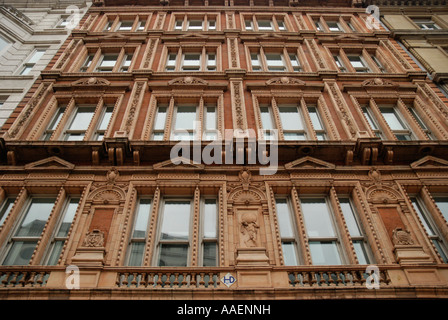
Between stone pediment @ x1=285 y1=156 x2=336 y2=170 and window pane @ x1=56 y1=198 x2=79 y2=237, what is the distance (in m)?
6.94

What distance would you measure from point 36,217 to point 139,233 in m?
3.32

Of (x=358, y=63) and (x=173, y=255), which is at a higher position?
(x=358, y=63)

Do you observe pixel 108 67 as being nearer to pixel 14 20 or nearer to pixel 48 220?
pixel 14 20

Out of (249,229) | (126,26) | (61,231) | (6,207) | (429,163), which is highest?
(126,26)

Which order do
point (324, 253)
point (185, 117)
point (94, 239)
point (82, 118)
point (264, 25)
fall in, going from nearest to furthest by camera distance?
point (94, 239), point (324, 253), point (82, 118), point (185, 117), point (264, 25)

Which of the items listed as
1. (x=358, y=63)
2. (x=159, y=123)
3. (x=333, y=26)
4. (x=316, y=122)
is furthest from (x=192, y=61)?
(x=333, y=26)

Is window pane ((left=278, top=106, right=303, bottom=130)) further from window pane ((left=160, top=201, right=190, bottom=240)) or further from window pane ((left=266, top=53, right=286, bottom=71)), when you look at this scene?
window pane ((left=160, top=201, right=190, bottom=240))

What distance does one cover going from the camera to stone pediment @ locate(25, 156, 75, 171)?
37.6 feet

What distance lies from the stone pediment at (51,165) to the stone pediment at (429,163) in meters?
11.5

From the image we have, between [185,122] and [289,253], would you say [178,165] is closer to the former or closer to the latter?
[185,122]

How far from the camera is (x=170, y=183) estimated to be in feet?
36.8

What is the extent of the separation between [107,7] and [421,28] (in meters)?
19.9

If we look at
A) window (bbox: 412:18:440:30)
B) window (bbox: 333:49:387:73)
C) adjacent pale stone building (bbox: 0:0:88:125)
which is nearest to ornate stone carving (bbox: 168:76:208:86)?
adjacent pale stone building (bbox: 0:0:88:125)

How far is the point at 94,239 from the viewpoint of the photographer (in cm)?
925
